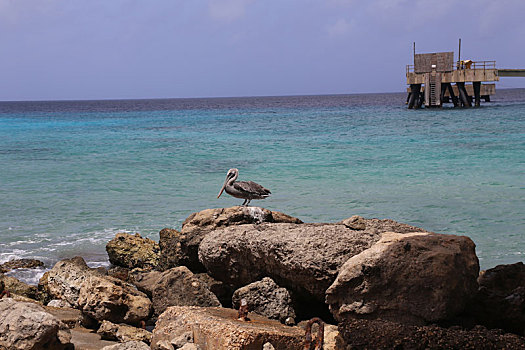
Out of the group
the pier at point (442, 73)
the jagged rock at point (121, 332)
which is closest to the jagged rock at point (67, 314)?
the jagged rock at point (121, 332)

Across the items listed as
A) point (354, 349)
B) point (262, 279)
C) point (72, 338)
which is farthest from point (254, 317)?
point (72, 338)

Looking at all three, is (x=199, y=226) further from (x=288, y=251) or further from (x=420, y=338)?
(x=420, y=338)

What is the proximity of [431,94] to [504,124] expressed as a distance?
10.9 metres

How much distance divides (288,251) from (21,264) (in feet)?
16.9

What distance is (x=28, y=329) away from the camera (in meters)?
4.75

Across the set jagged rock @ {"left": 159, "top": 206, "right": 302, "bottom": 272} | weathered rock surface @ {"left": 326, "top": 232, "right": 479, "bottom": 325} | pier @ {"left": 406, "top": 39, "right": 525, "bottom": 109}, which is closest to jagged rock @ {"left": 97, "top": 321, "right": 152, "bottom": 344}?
jagged rock @ {"left": 159, "top": 206, "right": 302, "bottom": 272}

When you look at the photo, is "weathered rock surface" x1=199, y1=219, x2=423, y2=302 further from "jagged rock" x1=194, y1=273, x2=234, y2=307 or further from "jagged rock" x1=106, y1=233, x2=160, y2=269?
"jagged rock" x1=106, y1=233, x2=160, y2=269

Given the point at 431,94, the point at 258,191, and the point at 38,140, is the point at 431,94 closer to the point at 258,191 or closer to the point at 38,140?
the point at 38,140

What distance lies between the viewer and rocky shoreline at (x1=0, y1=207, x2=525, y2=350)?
4.48 m

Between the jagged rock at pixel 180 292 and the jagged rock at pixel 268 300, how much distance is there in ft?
1.97

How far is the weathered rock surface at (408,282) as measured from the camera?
15.5 feet

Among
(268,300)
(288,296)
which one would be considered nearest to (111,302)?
(268,300)

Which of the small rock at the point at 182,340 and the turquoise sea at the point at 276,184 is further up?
Result: the small rock at the point at 182,340

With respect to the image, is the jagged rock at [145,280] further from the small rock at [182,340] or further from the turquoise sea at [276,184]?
the small rock at [182,340]
